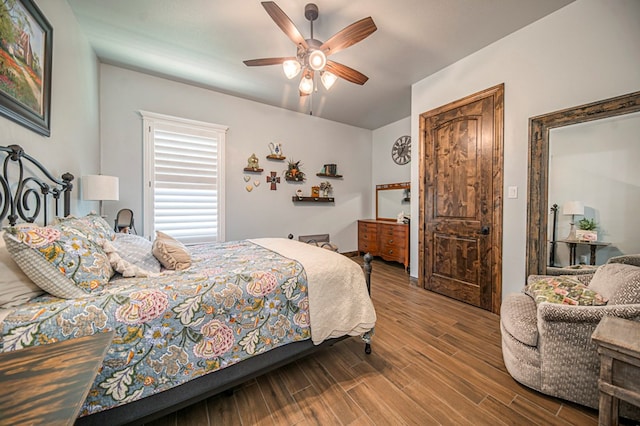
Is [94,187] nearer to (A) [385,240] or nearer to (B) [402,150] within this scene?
(A) [385,240]

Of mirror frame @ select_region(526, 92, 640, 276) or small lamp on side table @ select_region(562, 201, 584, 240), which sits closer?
small lamp on side table @ select_region(562, 201, 584, 240)

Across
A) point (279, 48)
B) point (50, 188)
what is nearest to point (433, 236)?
point (279, 48)

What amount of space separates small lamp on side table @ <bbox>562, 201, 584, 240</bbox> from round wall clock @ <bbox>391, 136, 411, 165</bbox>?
101 inches

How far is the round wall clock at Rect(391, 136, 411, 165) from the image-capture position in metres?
4.57

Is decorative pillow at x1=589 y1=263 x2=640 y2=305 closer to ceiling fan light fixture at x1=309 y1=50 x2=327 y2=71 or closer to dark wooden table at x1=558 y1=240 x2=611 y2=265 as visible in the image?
dark wooden table at x1=558 y1=240 x2=611 y2=265

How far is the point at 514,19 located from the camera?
2199 mm

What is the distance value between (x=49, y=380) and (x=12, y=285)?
0.80m

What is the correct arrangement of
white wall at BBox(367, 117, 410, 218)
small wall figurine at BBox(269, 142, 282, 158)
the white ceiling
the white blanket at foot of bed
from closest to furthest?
the white blanket at foot of bed → the white ceiling → small wall figurine at BBox(269, 142, 282, 158) → white wall at BBox(367, 117, 410, 218)

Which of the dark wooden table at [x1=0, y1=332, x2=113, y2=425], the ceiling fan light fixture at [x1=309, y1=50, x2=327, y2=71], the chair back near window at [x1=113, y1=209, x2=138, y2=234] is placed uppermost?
Answer: the ceiling fan light fixture at [x1=309, y1=50, x2=327, y2=71]

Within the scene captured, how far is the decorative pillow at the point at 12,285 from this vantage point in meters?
1.01

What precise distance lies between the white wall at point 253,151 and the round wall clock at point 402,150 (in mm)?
691

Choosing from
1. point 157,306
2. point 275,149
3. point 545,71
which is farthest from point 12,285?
point 545,71

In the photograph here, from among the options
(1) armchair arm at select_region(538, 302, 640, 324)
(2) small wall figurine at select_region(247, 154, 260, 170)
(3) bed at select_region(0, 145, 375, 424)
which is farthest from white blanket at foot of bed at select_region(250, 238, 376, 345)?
(2) small wall figurine at select_region(247, 154, 260, 170)

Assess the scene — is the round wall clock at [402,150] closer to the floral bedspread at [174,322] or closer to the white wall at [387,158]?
the white wall at [387,158]
